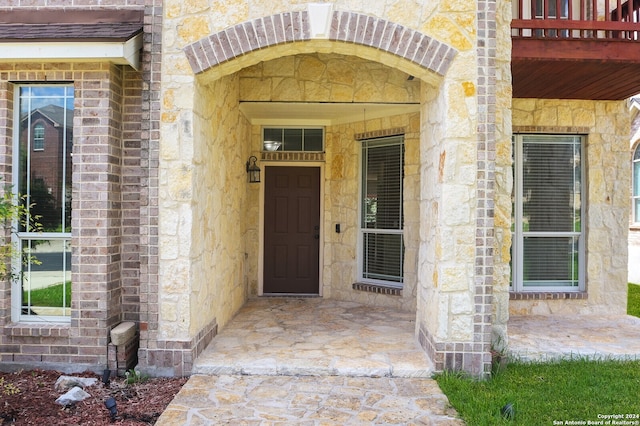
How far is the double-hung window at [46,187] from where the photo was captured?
173 inches

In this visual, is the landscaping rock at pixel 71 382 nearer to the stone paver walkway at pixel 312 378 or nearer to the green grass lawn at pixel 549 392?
the stone paver walkway at pixel 312 378

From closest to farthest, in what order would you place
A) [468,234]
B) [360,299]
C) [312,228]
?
[468,234]
[360,299]
[312,228]

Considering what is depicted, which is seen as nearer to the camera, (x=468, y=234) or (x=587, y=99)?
(x=468, y=234)

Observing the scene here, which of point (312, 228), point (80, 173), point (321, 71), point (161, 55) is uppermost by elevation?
point (321, 71)

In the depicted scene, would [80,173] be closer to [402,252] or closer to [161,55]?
[161,55]

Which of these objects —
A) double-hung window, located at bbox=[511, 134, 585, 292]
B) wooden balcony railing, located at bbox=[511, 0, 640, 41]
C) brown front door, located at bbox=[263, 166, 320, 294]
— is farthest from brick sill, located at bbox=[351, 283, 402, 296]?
wooden balcony railing, located at bbox=[511, 0, 640, 41]

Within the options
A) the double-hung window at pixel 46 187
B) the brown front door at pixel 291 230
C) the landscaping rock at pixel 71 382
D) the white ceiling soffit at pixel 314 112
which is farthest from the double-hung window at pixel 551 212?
the double-hung window at pixel 46 187

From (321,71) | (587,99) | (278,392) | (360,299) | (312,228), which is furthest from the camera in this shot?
(312,228)

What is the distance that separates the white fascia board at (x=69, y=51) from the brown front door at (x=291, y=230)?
12.5 feet

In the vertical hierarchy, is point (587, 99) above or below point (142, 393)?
above

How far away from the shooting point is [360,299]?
712cm

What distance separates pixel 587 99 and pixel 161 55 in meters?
5.74

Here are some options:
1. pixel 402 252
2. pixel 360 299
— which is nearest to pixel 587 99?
pixel 402 252

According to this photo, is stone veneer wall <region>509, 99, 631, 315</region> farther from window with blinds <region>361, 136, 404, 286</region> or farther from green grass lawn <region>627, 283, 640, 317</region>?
window with blinds <region>361, 136, 404, 286</region>
